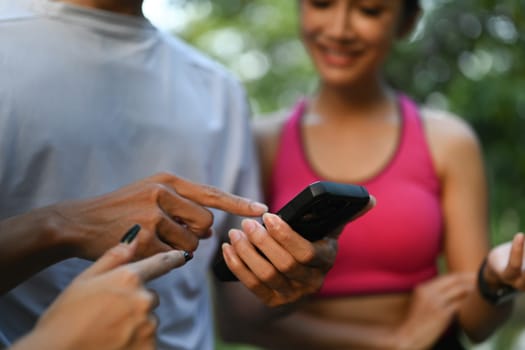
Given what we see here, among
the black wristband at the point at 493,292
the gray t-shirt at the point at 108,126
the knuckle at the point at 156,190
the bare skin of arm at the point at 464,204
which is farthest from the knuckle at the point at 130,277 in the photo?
the bare skin of arm at the point at 464,204

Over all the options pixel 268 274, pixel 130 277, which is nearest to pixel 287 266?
pixel 268 274

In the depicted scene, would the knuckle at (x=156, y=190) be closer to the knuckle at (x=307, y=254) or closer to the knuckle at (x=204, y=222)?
the knuckle at (x=204, y=222)

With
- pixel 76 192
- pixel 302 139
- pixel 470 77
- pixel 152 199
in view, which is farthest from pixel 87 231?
pixel 470 77

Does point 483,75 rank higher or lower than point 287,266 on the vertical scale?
lower

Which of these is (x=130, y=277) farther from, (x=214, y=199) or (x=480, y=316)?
(x=480, y=316)

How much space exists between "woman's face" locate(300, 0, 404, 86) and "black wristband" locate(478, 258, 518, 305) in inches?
27.1

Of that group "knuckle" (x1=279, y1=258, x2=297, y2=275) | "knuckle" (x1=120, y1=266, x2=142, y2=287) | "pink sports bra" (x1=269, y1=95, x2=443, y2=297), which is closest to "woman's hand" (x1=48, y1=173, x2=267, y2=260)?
"knuckle" (x1=279, y1=258, x2=297, y2=275)

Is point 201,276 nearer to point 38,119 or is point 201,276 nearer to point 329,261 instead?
point 329,261

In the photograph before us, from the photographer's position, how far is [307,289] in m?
1.63

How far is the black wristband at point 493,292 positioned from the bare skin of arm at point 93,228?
772 millimetres

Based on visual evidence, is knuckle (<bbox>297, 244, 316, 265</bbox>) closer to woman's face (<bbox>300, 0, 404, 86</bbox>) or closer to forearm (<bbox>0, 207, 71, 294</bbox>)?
forearm (<bbox>0, 207, 71, 294</bbox>)

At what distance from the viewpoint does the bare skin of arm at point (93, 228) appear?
1.44 m

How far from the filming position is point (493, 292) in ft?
6.66

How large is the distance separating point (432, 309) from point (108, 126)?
1012 mm
